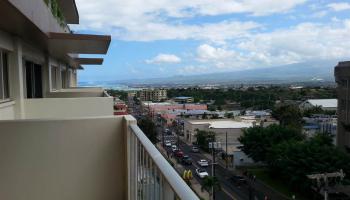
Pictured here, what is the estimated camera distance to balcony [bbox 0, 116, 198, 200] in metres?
3.58

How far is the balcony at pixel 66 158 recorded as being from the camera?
11.8ft

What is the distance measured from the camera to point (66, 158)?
3742mm

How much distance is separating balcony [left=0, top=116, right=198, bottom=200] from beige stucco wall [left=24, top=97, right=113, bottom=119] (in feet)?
8.87

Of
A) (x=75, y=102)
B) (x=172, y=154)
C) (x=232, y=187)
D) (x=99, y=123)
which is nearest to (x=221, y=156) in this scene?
(x=172, y=154)

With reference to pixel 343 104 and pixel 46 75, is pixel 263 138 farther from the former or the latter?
pixel 46 75

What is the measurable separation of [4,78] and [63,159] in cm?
260

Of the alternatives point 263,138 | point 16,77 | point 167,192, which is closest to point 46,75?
point 16,77

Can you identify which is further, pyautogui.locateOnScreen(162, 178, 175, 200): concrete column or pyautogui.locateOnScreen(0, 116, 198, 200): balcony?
pyautogui.locateOnScreen(0, 116, 198, 200): balcony

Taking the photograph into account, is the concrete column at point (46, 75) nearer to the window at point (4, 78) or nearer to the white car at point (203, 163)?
the window at point (4, 78)

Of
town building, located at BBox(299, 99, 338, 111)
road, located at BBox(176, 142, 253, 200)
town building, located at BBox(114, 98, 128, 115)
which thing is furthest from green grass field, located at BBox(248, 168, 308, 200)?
town building, located at BBox(299, 99, 338, 111)

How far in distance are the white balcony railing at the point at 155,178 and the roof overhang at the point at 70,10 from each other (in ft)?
34.5

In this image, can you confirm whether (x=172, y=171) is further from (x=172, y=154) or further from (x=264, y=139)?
(x=172, y=154)

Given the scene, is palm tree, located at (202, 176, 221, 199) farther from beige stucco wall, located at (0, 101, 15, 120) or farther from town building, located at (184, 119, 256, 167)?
beige stucco wall, located at (0, 101, 15, 120)

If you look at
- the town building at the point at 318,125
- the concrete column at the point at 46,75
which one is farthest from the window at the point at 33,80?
the town building at the point at 318,125
